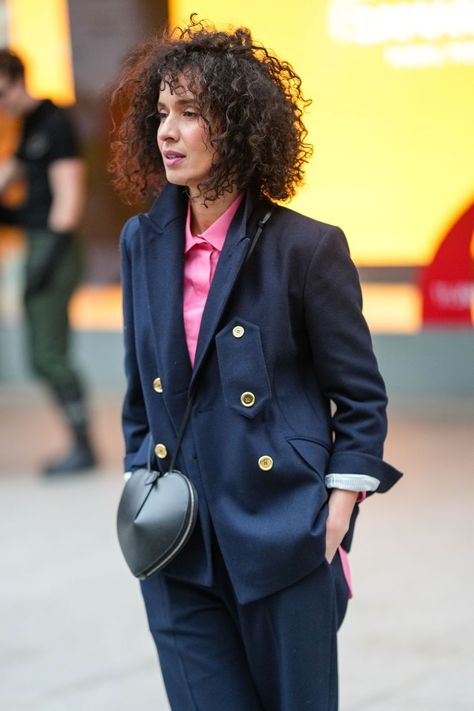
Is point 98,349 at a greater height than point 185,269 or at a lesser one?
lesser

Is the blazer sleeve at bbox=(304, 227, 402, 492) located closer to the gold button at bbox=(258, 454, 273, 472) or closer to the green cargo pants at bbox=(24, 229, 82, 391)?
the gold button at bbox=(258, 454, 273, 472)

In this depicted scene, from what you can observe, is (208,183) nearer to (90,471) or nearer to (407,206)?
(90,471)

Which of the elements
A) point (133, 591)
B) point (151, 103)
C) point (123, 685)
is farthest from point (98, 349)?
point (151, 103)

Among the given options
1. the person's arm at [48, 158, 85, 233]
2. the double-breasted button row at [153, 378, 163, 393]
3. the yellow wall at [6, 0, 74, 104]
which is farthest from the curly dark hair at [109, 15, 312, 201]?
the yellow wall at [6, 0, 74, 104]

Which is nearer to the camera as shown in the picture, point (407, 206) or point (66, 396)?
point (66, 396)

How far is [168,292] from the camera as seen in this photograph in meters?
2.39

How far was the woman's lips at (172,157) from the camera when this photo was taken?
7.76 ft

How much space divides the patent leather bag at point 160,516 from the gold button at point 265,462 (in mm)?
144

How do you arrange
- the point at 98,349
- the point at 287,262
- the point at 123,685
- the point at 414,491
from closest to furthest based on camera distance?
the point at 287,262 → the point at 123,685 → the point at 414,491 → the point at 98,349

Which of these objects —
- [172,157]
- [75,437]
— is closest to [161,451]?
[172,157]

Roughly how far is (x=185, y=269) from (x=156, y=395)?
0.25 m

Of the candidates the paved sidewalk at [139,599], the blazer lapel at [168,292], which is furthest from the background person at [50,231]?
the blazer lapel at [168,292]

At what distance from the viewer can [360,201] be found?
8.20 metres

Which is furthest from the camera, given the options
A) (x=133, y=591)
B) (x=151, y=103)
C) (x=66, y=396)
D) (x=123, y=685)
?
(x=66, y=396)
